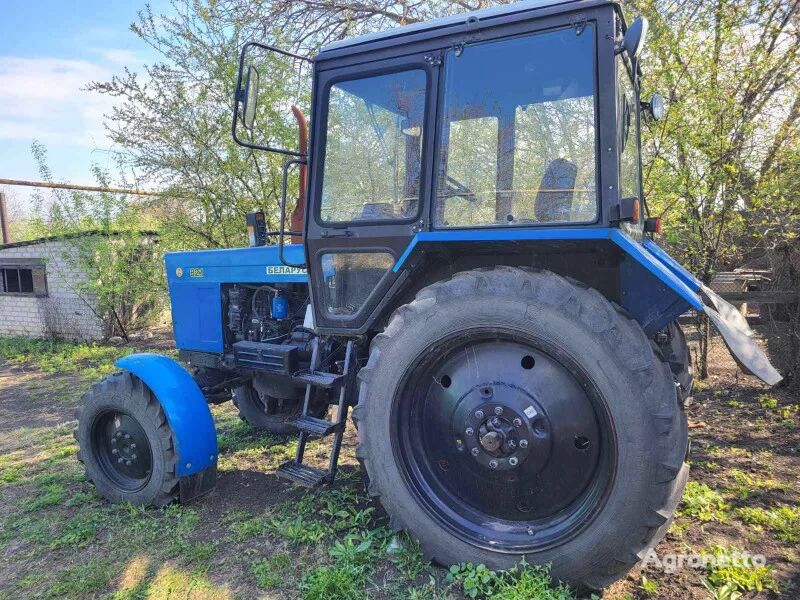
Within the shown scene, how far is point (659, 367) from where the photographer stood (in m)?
2.15

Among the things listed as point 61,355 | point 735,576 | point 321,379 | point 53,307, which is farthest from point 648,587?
point 53,307

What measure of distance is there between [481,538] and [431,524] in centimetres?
23

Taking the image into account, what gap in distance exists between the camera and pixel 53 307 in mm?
10344

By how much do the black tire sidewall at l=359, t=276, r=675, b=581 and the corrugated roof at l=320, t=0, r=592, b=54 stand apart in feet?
4.19

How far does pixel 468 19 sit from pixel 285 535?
2699mm

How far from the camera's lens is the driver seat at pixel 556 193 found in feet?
7.98

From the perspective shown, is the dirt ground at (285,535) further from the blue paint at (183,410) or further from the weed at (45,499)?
the blue paint at (183,410)

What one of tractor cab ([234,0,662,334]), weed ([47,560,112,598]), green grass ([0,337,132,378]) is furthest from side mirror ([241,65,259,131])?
green grass ([0,337,132,378])

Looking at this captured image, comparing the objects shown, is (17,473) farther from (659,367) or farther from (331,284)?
(659,367)

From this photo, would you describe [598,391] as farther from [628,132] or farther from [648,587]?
[628,132]

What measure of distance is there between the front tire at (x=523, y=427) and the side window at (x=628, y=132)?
779 millimetres

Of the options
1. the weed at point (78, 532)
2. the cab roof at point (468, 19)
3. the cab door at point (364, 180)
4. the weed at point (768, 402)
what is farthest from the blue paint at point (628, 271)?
the weed at point (768, 402)

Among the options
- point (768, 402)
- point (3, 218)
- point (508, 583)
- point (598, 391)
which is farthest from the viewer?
point (3, 218)

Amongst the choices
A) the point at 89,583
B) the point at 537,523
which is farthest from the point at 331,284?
the point at 89,583
